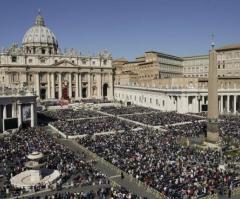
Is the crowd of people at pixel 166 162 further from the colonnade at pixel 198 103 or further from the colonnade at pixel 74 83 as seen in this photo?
the colonnade at pixel 74 83

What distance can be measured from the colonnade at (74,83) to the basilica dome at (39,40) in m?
22.4

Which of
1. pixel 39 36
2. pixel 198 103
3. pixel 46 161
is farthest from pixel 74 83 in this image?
pixel 46 161

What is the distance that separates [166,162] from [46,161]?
1028 cm

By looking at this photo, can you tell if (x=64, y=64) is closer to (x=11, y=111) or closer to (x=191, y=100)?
(x=191, y=100)

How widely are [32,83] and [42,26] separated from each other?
38.4 m

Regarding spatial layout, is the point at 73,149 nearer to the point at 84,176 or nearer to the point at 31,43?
the point at 84,176

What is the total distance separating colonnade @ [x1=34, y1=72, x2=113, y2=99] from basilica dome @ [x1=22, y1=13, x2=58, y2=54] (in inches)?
881

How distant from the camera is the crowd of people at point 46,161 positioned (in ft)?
78.0

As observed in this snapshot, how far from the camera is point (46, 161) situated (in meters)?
28.2

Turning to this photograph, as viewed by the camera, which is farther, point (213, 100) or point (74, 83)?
point (74, 83)

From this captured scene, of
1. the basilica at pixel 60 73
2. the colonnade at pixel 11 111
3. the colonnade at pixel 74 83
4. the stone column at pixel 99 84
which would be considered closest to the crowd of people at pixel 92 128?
the colonnade at pixel 11 111

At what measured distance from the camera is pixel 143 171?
2469 centimetres

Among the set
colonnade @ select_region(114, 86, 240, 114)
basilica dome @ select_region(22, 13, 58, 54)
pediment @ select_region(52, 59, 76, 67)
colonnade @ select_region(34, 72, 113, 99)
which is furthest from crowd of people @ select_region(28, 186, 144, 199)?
basilica dome @ select_region(22, 13, 58, 54)

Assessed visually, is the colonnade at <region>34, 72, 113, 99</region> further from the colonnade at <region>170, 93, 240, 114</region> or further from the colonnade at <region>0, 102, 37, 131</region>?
the colonnade at <region>0, 102, 37, 131</region>
